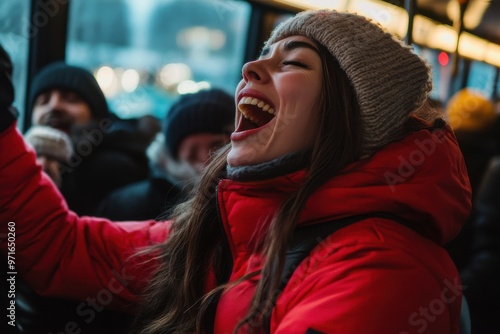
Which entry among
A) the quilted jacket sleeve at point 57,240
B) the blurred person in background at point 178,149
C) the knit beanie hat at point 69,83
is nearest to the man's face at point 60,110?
the knit beanie hat at point 69,83

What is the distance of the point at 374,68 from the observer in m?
1.25

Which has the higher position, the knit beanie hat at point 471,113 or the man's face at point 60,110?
the knit beanie hat at point 471,113

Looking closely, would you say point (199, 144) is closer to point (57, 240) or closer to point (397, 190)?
point (57, 240)

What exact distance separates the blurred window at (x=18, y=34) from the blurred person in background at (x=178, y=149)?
0.67m

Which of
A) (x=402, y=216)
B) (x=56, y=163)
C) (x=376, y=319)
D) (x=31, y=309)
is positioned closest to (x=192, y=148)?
(x=56, y=163)

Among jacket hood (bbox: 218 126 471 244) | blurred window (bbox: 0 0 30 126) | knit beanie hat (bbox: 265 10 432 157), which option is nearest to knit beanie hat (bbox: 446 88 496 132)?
knit beanie hat (bbox: 265 10 432 157)

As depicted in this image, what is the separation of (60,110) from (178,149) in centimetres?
63

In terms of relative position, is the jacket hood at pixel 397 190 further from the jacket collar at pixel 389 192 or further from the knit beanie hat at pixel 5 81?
the knit beanie hat at pixel 5 81

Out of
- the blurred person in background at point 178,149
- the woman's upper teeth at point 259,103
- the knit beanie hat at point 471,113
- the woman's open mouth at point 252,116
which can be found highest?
the woman's upper teeth at point 259,103

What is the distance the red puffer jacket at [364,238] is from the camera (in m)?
0.99

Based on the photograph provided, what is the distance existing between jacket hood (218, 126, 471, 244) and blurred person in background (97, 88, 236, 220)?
A: 113cm

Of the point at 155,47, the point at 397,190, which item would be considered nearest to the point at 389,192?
the point at 397,190

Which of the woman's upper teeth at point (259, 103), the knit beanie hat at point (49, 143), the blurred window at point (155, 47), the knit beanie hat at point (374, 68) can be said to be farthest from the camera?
the blurred window at point (155, 47)

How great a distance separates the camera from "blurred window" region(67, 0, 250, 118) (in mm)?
3137
